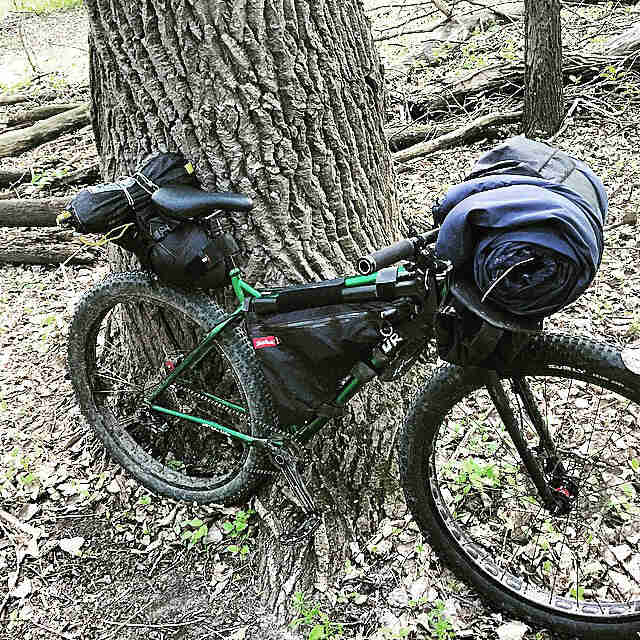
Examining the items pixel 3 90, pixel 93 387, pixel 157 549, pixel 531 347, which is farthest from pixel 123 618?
pixel 3 90

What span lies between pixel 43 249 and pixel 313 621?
3.59 metres

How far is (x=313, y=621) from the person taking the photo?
8.69 feet

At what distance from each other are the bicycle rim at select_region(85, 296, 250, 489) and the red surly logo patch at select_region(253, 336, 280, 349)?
22.4 inches

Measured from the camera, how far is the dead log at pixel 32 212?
4.90 metres

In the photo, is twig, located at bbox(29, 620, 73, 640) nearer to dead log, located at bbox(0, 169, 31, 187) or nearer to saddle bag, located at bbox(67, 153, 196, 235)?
saddle bag, located at bbox(67, 153, 196, 235)

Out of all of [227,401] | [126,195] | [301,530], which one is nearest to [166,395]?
[227,401]

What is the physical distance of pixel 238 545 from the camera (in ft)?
9.86

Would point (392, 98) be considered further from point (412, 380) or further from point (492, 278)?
point (492, 278)

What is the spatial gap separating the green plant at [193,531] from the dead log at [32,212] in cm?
274

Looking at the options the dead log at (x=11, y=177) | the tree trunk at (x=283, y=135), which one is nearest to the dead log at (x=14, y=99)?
the dead log at (x=11, y=177)

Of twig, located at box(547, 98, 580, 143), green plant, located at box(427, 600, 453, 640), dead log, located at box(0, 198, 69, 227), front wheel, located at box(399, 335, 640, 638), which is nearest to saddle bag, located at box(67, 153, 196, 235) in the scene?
front wheel, located at box(399, 335, 640, 638)

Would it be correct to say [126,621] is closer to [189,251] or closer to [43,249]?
[189,251]

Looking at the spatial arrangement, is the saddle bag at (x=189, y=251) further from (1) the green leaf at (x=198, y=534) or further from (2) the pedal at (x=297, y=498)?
(1) the green leaf at (x=198, y=534)

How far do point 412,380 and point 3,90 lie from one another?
26.9 feet
